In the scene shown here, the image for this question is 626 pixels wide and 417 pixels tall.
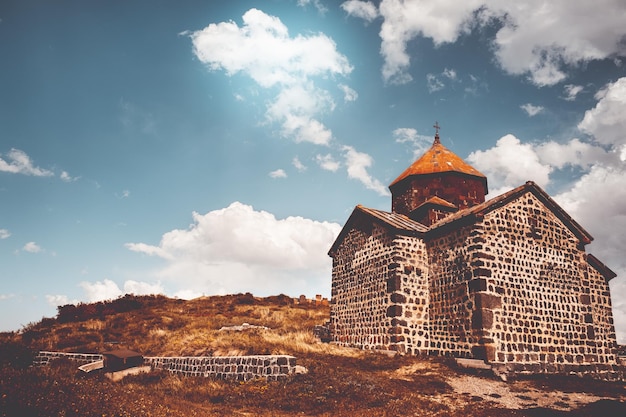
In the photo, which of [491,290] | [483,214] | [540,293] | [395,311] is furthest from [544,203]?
[395,311]

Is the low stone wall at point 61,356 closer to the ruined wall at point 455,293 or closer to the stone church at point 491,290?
the stone church at point 491,290

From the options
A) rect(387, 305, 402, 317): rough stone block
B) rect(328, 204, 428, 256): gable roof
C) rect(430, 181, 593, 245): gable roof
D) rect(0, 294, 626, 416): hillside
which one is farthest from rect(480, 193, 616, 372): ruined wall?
rect(387, 305, 402, 317): rough stone block

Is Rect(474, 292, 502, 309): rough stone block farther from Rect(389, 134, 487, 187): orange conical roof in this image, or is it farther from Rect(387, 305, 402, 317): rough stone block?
Rect(389, 134, 487, 187): orange conical roof

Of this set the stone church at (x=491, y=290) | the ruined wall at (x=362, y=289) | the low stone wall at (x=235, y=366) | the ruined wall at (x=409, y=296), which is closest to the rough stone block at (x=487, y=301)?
the stone church at (x=491, y=290)

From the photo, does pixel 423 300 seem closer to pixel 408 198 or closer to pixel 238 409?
pixel 408 198

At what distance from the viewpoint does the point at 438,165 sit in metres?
23.5

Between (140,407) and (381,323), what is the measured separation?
38.0 ft

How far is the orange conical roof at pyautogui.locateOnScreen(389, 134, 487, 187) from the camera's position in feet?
76.2

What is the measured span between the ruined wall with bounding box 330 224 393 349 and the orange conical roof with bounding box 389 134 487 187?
17.9 feet

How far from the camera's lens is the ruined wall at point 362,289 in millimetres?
18109

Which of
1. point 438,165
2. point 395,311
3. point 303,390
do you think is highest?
point 438,165

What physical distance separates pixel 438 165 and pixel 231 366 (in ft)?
51.7

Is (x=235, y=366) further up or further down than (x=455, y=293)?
further down

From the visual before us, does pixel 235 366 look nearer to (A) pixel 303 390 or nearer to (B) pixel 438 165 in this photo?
(A) pixel 303 390
